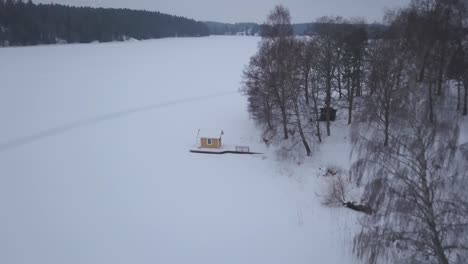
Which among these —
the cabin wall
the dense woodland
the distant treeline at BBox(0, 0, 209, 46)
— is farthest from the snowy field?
the distant treeline at BBox(0, 0, 209, 46)

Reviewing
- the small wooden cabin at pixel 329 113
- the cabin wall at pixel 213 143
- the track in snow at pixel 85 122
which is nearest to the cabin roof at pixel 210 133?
the cabin wall at pixel 213 143

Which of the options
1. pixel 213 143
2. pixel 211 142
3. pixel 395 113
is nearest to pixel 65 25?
pixel 211 142

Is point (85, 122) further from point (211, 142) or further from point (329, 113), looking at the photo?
point (329, 113)

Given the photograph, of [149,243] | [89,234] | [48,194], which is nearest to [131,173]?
[48,194]

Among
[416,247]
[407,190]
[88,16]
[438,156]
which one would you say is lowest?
[416,247]

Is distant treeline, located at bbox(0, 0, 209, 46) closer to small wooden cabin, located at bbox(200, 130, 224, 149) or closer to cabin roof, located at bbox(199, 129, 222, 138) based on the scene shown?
cabin roof, located at bbox(199, 129, 222, 138)

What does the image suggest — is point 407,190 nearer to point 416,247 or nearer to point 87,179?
point 416,247
